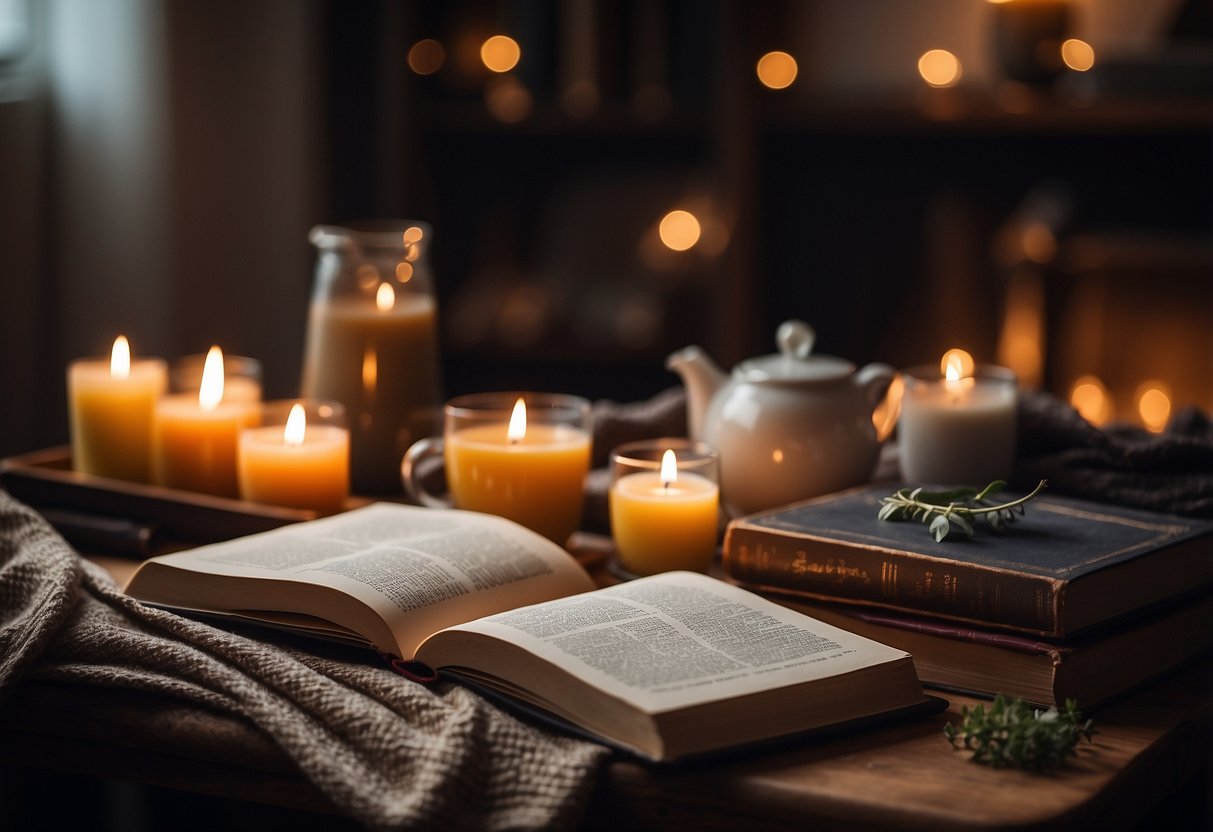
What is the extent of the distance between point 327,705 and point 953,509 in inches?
17.3

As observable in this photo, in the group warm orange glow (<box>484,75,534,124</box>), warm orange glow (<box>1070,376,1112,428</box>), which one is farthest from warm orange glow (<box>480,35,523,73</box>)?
Answer: warm orange glow (<box>1070,376,1112,428</box>)

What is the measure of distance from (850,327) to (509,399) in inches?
66.5

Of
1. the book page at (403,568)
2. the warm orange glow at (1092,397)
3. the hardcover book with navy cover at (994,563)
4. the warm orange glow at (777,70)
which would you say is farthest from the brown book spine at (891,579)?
the warm orange glow at (777,70)

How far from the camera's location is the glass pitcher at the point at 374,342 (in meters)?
1.31

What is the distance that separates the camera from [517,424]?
1141 millimetres

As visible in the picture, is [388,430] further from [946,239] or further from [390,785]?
[946,239]

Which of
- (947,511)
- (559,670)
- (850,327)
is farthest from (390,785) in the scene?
(850,327)

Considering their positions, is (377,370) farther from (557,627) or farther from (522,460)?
(557,627)

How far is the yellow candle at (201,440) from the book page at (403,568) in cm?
27

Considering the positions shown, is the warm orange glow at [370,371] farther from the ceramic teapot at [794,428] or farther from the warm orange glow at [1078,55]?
the warm orange glow at [1078,55]

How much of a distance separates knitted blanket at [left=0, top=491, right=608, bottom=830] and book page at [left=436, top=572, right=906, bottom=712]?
0.04 meters

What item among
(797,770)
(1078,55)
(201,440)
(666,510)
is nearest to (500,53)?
(1078,55)

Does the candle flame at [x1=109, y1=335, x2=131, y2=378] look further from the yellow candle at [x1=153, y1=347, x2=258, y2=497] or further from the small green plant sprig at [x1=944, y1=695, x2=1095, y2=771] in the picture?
the small green plant sprig at [x1=944, y1=695, x2=1095, y2=771]

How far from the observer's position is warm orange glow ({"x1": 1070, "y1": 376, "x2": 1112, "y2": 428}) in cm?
237
